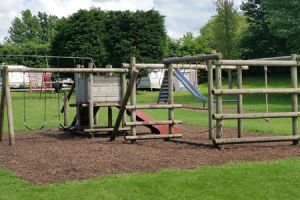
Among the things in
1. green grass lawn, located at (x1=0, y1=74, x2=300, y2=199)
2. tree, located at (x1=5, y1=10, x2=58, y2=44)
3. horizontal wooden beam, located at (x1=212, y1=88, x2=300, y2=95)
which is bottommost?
green grass lawn, located at (x1=0, y1=74, x2=300, y2=199)

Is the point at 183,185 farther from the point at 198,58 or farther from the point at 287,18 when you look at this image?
the point at 287,18

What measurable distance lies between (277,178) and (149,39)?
1508 inches

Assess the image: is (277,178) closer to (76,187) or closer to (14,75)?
(76,187)

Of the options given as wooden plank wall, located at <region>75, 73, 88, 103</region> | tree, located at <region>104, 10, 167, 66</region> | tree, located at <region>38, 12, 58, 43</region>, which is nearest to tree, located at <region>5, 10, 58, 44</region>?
tree, located at <region>38, 12, 58, 43</region>

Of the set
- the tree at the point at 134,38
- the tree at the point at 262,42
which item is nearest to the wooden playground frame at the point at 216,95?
the tree at the point at 134,38

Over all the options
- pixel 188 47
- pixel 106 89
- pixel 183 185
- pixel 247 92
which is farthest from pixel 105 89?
pixel 188 47

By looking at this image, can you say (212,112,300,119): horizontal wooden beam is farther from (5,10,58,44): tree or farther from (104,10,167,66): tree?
(5,10,58,44): tree

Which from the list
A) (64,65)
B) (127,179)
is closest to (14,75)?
(64,65)

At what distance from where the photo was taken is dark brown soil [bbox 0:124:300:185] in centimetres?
734

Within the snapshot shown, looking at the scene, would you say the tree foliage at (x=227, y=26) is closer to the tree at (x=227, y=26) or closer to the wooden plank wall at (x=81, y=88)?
the tree at (x=227, y=26)

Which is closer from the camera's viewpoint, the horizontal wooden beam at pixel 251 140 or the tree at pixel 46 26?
the horizontal wooden beam at pixel 251 140

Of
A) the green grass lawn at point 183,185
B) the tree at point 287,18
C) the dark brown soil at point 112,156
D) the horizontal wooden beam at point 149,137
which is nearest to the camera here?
the green grass lawn at point 183,185

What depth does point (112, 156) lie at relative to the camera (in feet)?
28.5

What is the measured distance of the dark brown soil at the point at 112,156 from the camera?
24.1 feet
